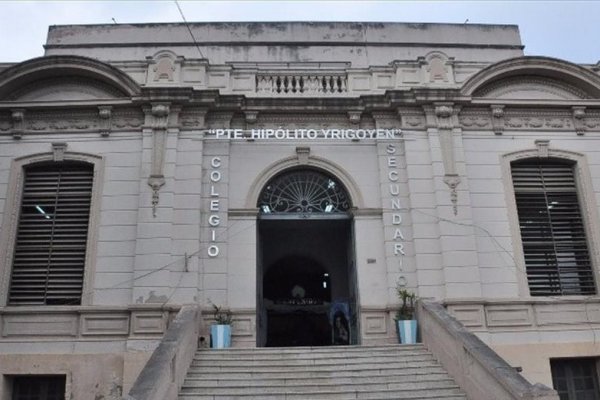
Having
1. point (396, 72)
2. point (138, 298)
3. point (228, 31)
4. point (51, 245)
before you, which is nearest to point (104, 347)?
point (138, 298)

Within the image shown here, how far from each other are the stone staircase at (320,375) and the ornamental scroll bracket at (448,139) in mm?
3621

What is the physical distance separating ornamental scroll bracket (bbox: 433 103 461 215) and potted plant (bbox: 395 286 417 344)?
217cm

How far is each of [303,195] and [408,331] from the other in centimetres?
372

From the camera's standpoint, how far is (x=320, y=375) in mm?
8992

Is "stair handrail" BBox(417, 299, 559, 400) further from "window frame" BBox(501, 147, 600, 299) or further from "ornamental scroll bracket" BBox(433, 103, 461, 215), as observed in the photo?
"ornamental scroll bracket" BBox(433, 103, 461, 215)

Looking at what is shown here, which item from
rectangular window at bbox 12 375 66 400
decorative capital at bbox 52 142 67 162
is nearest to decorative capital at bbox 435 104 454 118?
decorative capital at bbox 52 142 67 162

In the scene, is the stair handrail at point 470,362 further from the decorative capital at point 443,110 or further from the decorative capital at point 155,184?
the decorative capital at point 155,184

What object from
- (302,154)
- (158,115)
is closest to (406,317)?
(302,154)

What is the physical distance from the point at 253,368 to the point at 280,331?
6712 mm

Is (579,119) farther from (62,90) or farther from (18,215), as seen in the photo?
(18,215)

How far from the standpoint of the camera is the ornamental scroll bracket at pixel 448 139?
11.8 meters

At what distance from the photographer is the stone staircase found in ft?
27.7

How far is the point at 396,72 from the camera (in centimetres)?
1273

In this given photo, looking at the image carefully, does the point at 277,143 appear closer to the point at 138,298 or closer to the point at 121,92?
the point at 121,92
